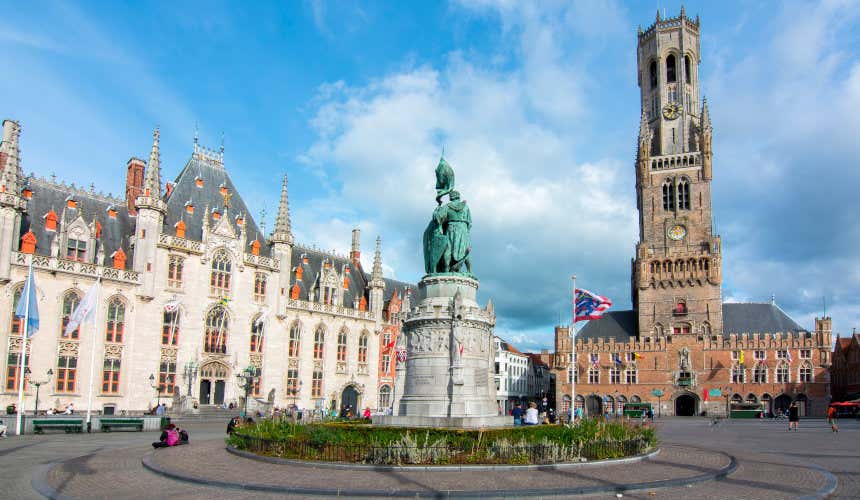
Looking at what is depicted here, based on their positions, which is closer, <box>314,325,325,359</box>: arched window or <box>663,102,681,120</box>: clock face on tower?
<box>314,325,325,359</box>: arched window

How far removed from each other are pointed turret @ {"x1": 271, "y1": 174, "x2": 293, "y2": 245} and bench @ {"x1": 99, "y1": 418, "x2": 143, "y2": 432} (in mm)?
24016

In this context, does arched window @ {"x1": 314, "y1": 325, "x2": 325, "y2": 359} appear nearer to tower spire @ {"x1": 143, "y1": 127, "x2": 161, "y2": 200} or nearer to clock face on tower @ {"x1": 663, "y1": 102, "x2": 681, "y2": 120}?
tower spire @ {"x1": 143, "y1": 127, "x2": 161, "y2": 200}

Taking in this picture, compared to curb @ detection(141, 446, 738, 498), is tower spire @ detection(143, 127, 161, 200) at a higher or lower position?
higher

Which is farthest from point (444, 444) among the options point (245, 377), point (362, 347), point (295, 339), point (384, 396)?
point (384, 396)

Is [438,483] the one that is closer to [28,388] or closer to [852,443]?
[852,443]

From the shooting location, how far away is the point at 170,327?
157 feet

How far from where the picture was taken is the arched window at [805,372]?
245 ft

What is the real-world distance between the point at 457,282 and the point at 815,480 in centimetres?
1229

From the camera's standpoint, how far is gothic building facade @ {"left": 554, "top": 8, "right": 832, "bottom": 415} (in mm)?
76250

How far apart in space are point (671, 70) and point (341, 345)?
62940 mm

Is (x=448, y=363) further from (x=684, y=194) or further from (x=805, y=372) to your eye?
(x=684, y=194)

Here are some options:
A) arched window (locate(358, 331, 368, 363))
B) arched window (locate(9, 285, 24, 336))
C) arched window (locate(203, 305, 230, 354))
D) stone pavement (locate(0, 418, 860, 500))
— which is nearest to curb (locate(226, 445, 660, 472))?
stone pavement (locate(0, 418, 860, 500))

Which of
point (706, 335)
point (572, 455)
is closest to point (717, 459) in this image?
point (572, 455)

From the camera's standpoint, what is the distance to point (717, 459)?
64.6 ft
